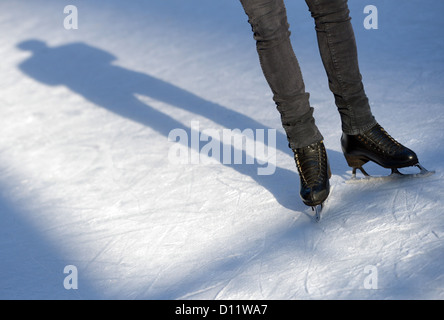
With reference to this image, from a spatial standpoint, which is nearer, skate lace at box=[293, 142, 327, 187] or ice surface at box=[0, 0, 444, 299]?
ice surface at box=[0, 0, 444, 299]

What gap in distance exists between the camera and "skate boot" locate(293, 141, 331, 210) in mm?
1657

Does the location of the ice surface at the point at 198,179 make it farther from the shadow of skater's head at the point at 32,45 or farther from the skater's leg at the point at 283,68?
the skater's leg at the point at 283,68

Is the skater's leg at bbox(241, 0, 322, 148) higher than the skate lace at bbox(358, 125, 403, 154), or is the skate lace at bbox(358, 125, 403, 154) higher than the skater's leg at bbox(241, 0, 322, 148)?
the skater's leg at bbox(241, 0, 322, 148)

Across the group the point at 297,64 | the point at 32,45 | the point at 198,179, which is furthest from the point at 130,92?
the point at 297,64

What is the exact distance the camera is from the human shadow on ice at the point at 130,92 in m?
1.97

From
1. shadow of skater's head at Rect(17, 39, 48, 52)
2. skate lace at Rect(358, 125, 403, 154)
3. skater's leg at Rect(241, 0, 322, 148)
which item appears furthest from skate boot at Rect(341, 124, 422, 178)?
shadow of skater's head at Rect(17, 39, 48, 52)

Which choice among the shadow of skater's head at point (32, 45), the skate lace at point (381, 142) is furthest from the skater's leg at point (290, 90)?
the shadow of skater's head at point (32, 45)

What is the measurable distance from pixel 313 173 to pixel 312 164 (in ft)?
0.07

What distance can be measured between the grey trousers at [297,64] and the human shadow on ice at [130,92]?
23 centimetres

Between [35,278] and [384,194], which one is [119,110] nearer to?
[35,278]

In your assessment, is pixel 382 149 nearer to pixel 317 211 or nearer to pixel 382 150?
pixel 382 150

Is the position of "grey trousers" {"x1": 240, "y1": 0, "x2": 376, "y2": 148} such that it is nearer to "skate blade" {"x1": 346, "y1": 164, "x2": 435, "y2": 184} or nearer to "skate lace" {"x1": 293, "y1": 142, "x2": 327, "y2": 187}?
"skate lace" {"x1": 293, "y1": 142, "x2": 327, "y2": 187}

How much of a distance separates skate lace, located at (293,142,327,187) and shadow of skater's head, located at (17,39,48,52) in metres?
2.32
